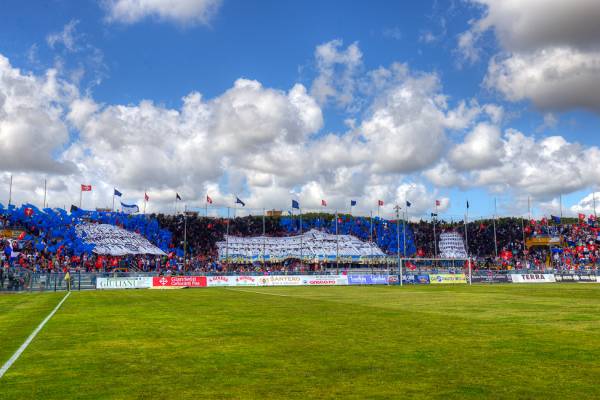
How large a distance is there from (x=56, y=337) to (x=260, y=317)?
9076 mm

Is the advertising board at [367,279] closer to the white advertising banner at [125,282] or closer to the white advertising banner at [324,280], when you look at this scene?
the white advertising banner at [324,280]

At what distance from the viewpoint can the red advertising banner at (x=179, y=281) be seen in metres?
60.6

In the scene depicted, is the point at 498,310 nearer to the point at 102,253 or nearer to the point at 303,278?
the point at 303,278

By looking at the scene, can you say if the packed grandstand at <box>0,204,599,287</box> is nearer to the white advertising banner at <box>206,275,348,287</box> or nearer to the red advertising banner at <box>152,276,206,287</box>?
the white advertising banner at <box>206,275,348,287</box>

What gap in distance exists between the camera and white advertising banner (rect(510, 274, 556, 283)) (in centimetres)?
7219

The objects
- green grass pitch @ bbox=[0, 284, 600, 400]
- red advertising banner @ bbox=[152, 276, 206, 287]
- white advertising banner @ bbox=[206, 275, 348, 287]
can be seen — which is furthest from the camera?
white advertising banner @ bbox=[206, 275, 348, 287]

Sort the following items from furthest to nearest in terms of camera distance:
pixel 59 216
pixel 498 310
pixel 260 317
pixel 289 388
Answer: pixel 59 216
pixel 498 310
pixel 260 317
pixel 289 388

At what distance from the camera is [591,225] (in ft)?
364

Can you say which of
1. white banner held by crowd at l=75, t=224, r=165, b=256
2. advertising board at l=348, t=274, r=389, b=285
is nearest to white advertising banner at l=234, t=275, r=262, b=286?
advertising board at l=348, t=274, r=389, b=285

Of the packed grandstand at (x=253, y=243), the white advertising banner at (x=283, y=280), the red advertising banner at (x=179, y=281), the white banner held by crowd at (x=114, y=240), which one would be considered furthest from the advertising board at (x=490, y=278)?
the white banner held by crowd at (x=114, y=240)

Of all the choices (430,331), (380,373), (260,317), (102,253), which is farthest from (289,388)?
(102,253)

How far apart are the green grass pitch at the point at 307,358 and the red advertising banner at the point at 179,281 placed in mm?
38733

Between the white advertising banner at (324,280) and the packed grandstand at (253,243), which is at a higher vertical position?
the packed grandstand at (253,243)

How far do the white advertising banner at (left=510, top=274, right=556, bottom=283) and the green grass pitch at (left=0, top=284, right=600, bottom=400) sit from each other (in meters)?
53.0
